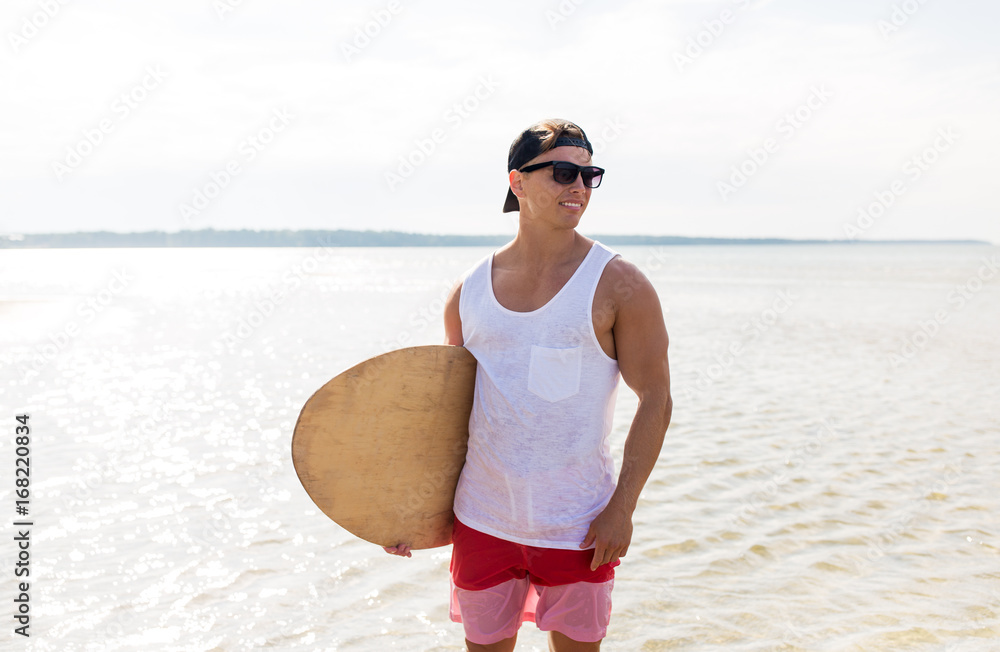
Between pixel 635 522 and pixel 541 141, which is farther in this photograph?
pixel 635 522

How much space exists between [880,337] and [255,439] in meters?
12.1

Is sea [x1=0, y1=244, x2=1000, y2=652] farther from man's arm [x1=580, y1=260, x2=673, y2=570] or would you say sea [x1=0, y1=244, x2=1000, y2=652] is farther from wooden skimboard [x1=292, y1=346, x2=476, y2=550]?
man's arm [x1=580, y1=260, x2=673, y2=570]

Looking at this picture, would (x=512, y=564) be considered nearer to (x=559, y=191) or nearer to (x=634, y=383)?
(x=634, y=383)

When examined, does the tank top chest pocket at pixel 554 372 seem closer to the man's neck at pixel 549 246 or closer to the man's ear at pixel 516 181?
the man's neck at pixel 549 246

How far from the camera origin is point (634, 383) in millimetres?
2305

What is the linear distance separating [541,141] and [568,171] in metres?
0.13

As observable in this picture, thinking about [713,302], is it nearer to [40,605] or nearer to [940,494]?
[940,494]

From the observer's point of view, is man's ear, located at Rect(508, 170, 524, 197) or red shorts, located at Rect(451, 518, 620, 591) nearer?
red shorts, located at Rect(451, 518, 620, 591)

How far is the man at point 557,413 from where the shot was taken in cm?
228

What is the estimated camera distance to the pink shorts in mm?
2324
